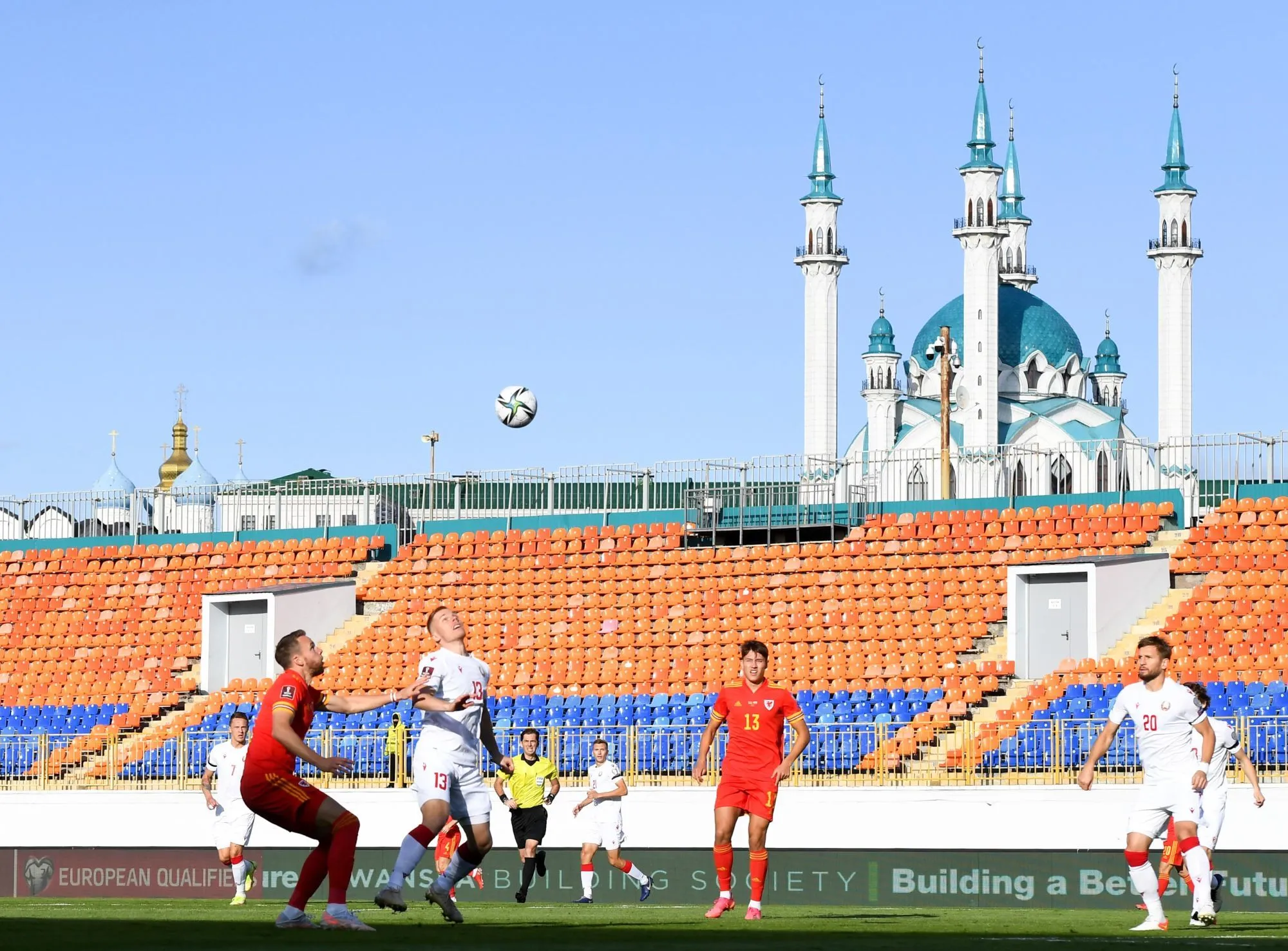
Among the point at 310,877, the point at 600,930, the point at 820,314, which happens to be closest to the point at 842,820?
the point at 600,930

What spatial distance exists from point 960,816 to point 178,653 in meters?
15.7

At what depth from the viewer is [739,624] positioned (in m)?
29.8

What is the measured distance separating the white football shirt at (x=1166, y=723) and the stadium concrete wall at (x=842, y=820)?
8.00m

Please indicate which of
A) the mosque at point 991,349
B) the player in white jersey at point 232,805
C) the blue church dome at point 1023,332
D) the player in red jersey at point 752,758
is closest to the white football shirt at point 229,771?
the player in white jersey at point 232,805

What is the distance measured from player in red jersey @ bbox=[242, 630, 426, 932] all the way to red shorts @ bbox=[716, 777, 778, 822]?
3.10m

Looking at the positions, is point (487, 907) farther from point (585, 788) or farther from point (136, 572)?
point (136, 572)

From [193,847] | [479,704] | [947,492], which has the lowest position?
[193,847]

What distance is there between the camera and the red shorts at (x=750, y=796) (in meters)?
12.9

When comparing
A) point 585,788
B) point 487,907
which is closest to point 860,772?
point 585,788

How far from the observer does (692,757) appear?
955 inches

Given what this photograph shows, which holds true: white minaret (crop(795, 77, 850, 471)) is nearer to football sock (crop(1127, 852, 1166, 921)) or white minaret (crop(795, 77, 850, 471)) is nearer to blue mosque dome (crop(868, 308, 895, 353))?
blue mosque dome (crop(868, 308, 895, 353))

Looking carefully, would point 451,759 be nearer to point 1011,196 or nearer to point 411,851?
point 411,851

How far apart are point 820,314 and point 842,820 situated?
62843 millimetres

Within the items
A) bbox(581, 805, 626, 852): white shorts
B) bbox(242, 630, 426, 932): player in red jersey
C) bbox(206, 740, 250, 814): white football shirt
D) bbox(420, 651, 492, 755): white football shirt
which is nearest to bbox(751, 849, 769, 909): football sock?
bbox(420, 651, 492, 755): white football shirt
